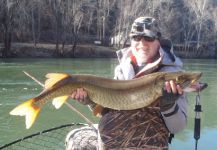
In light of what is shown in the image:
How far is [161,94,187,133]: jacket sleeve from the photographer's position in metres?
3.35

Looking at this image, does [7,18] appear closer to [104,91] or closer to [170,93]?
[104,91]

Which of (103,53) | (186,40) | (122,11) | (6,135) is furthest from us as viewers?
(186,40)

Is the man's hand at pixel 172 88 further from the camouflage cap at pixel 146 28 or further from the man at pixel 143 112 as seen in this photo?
the camouflage cap at pixel 146 28

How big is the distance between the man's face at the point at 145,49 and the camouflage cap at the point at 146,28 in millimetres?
41

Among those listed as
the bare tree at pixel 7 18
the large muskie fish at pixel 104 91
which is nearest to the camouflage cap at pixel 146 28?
the large muskie fish at pixel 104 91

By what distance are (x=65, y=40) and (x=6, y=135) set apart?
→ 38.1m

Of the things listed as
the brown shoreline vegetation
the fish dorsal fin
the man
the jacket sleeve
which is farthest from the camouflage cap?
the brown shoreline vegetation

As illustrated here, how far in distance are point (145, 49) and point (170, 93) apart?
47 cm

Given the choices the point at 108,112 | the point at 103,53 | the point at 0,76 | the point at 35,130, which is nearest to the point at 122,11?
the point at 103,53

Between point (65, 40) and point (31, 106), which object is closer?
point (31, 106)

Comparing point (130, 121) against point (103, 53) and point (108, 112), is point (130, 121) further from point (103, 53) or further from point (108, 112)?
point (103, 53)

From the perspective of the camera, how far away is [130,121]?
3.59 metres

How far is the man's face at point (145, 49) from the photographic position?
11.4 ft

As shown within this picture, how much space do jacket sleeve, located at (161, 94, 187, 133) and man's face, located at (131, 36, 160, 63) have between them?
16.3 inches
